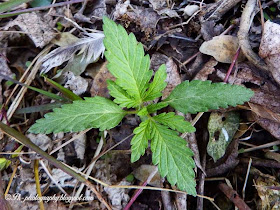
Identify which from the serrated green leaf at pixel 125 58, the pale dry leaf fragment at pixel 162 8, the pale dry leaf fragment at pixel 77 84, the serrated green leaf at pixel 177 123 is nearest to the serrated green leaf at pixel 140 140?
the serrated green leaf at pixel 177 123

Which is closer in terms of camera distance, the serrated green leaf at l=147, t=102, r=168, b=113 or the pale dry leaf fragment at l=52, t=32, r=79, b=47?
the serrated green leaf at l=147, t=102, r=168, b=113

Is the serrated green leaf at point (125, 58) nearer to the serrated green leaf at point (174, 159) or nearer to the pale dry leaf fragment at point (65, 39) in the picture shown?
the serrated green leaf at point (174, 159)

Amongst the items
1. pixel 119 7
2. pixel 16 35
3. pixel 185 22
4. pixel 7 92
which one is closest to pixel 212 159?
pixel 185 22

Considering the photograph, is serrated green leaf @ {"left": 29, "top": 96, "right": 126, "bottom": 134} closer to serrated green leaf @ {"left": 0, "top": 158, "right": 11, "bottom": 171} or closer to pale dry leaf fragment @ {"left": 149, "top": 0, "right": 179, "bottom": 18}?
serrated green leaf @ {"left": 0, "top": 158, "right": 11, "bottom": 171}

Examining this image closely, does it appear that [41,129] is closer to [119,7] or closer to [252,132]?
[119,7]

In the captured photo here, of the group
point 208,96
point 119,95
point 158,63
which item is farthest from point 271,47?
point 119,95

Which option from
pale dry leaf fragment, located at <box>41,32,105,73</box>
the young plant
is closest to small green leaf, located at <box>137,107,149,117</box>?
the young plant

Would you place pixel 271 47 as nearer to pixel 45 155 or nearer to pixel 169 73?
pixel 169 73
